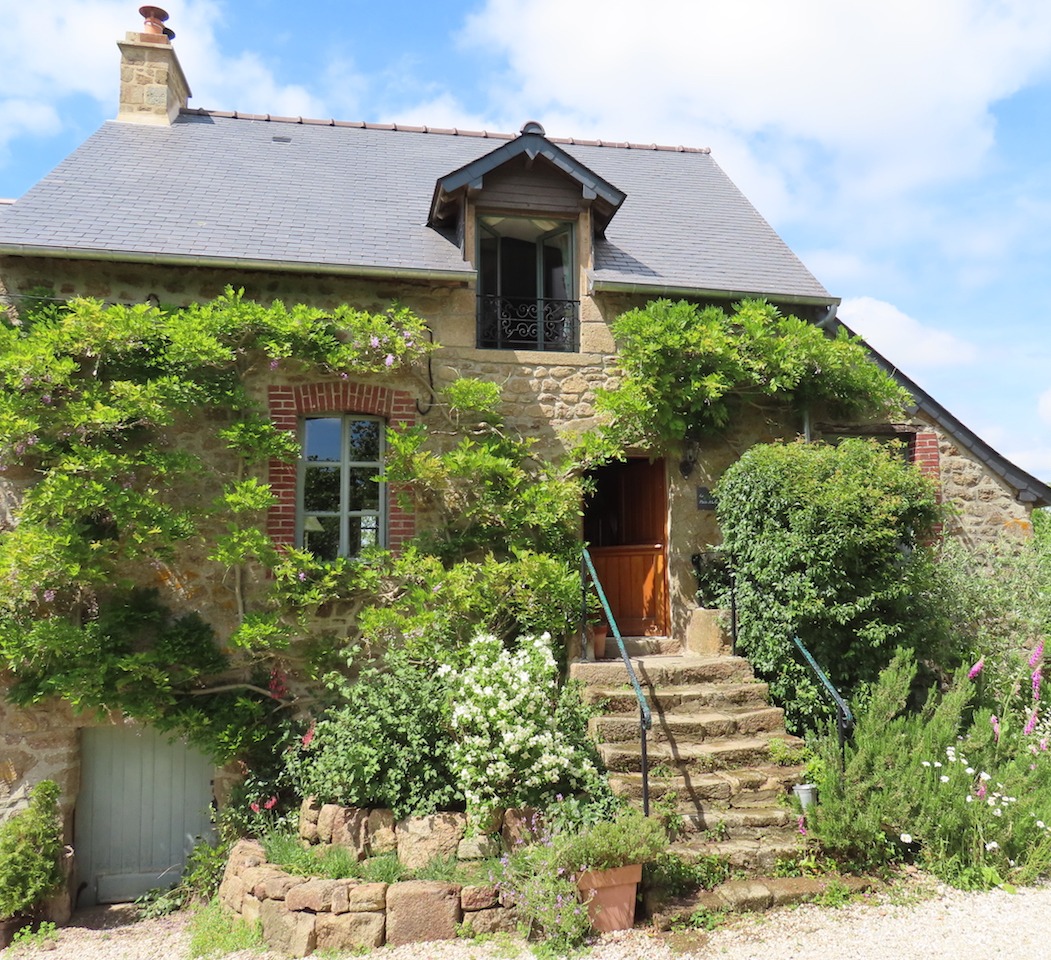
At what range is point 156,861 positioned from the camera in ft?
23.4

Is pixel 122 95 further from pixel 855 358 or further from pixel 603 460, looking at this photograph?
pixel 855 358

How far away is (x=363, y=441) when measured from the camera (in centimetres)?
775

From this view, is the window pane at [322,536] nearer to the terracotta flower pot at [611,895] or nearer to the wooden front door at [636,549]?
the wooden front door at [636,549]

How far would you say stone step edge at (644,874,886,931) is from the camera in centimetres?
495

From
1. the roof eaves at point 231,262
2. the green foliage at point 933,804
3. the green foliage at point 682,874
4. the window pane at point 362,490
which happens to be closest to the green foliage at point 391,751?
the green foliage at point 682,874

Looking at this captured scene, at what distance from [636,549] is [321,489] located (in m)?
3.41

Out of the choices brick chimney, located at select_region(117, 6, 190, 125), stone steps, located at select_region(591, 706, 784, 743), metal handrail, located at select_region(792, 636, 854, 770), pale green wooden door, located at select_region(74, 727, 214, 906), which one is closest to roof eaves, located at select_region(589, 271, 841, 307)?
metal handrail, located at select_region(792, 636, 854, 770)

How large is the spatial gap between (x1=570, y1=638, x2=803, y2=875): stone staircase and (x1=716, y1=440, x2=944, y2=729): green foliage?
0.36 metres

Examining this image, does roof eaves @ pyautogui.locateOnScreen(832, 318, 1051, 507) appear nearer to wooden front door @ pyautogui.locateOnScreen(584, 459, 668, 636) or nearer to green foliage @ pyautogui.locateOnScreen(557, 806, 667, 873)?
wooden front door @ pyautogui.locateOnScreen(584, 459, 668, 636)

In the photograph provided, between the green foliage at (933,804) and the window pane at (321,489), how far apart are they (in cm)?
473

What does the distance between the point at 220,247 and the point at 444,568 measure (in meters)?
3.65

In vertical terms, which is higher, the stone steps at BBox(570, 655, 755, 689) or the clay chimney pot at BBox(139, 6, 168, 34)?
the clay chimney pot at BBox(139, 6, 168, 34)

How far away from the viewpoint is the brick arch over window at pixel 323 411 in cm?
729

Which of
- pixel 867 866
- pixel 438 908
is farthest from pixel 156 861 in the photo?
pixel 867 866
